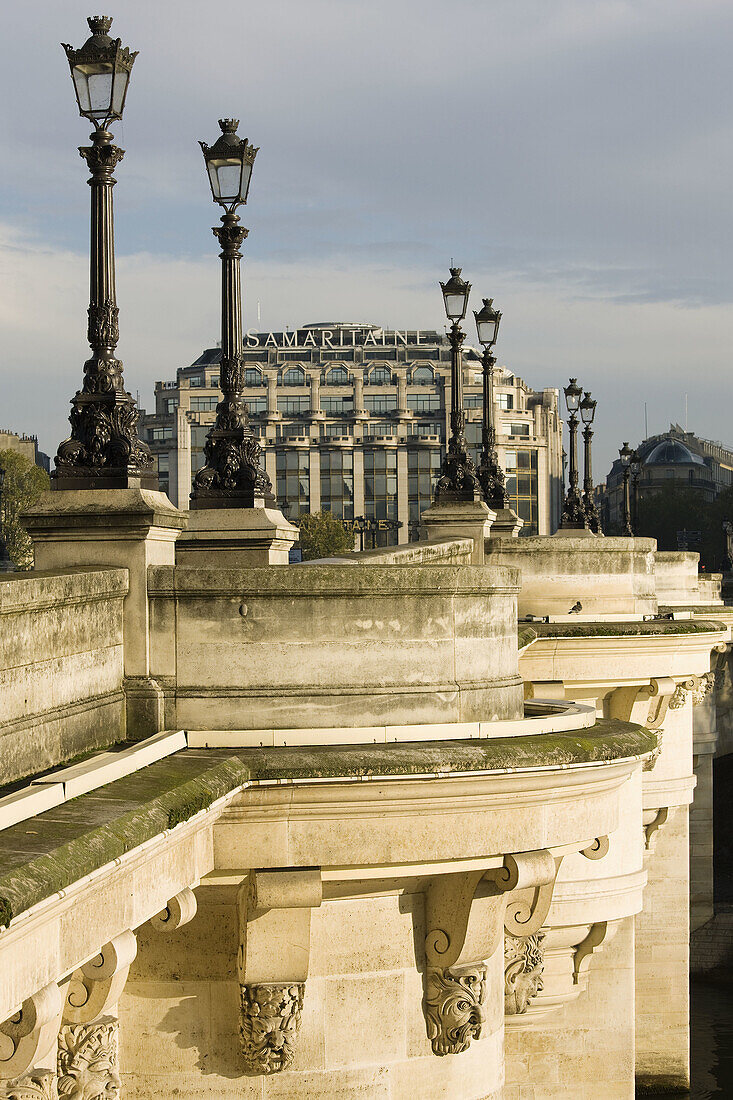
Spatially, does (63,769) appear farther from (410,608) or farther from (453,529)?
(453,529)

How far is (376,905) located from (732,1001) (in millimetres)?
31799

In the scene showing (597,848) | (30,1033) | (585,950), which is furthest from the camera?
(585,950)

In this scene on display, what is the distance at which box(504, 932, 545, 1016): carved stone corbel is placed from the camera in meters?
13.2

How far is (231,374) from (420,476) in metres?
144

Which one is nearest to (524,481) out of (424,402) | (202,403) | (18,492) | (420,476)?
(420,476)

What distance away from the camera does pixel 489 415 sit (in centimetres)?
2584

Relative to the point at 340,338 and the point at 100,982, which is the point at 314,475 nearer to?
the point at 340,338

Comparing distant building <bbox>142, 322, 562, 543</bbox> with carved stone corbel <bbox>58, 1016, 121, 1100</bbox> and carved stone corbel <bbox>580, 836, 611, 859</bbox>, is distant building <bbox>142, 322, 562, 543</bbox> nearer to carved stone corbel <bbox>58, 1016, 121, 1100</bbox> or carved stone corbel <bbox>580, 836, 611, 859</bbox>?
carved stone corbel <bbox>580, 836, 611, 859</bbox>

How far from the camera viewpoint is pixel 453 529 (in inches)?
815

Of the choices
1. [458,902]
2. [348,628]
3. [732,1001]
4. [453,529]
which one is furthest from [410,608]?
[732,1001]

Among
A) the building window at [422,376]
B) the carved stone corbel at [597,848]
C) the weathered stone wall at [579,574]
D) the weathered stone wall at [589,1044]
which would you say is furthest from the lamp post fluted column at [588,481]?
the building window at [422,376]

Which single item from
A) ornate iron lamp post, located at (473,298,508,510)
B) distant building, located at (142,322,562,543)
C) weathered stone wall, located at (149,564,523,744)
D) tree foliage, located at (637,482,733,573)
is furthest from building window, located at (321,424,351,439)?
weathered stone wall, located at (149,564,523,744)

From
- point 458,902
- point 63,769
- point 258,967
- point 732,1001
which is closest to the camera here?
point 63,769

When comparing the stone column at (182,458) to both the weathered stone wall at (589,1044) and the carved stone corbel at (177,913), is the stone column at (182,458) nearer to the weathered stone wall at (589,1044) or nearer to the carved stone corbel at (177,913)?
the weathered stone wall at (589,1044)
